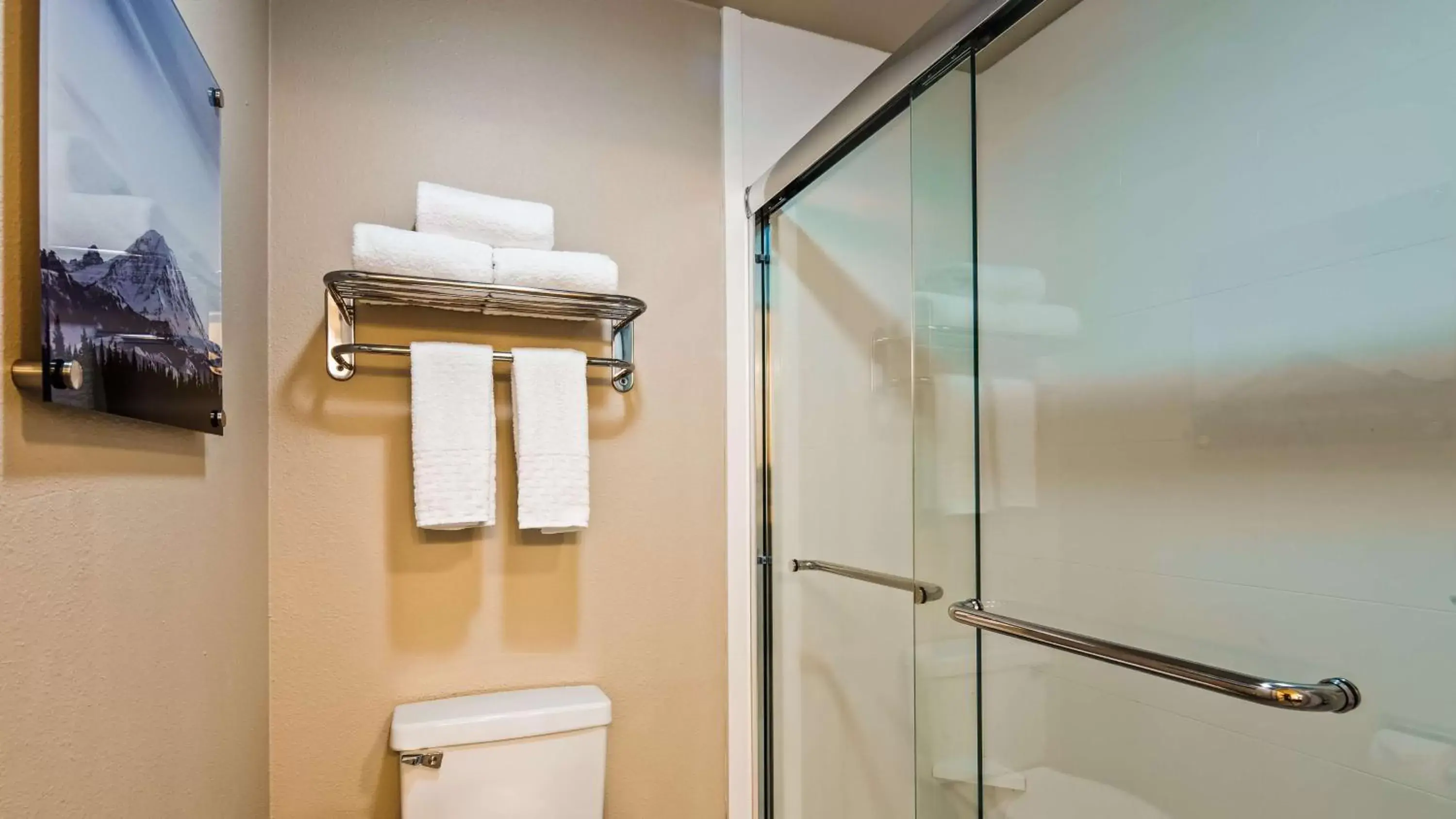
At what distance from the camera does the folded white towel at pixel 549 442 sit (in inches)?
57.6

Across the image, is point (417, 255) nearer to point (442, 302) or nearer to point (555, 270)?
point (442, 302)

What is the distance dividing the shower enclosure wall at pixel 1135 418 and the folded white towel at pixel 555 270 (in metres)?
0.46

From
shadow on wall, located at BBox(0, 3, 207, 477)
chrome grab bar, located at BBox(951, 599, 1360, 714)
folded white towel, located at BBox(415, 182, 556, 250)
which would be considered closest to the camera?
shadow on wall, located at BBox(0, 3, 207, 477)

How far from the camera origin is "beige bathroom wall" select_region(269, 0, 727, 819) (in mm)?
1403

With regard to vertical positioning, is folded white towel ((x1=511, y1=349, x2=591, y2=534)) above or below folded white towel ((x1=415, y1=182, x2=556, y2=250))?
below

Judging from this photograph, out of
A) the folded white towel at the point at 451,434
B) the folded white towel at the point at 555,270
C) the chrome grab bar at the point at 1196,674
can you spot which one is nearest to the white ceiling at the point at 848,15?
the folded white towel at the point at 555,270

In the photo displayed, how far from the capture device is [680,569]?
169 cm

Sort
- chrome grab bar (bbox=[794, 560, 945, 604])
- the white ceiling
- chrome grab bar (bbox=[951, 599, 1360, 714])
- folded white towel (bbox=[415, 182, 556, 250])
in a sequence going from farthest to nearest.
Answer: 1. the white ceiling
2. folded white towel (bbox=[415, 182, 556, 250])
3. chrome grab bar (bbox=[794, 560, 945, 604])
4. chrome grab bar (bbox=[951, 599, 1360, 714])

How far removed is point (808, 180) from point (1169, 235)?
738mm

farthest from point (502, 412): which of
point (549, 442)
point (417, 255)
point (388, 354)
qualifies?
point (417, 255)

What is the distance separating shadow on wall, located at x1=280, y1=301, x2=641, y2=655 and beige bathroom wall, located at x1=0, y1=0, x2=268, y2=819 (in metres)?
0.17

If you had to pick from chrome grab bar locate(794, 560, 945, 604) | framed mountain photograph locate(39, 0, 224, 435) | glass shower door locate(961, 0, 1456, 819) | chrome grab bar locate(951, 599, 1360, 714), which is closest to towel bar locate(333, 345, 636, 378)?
framed mountain photograph locate(39, 0, 224, 435)

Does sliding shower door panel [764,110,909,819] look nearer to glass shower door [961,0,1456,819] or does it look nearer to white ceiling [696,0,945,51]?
glass shower door [961,0,1456,819]

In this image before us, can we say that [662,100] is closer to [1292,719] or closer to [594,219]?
[594,219]
